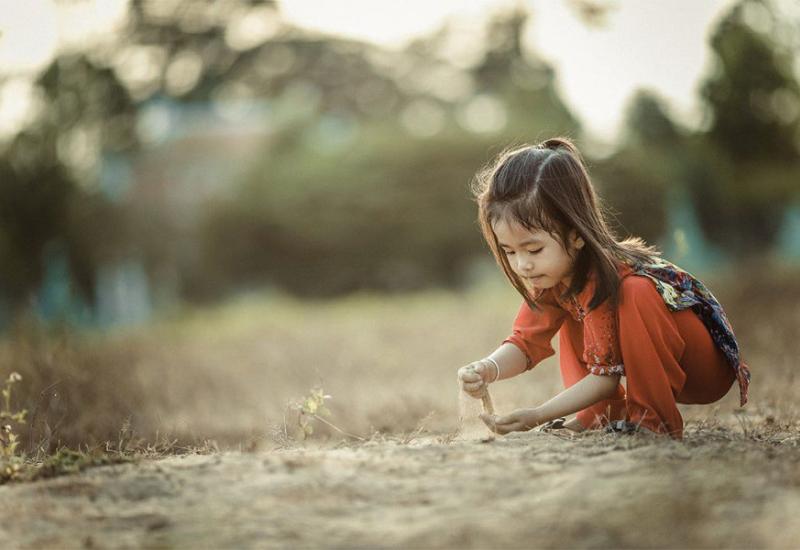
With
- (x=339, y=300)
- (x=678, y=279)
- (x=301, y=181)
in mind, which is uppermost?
(x=301, y=181)

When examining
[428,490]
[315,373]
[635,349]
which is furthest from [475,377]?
[315,373]

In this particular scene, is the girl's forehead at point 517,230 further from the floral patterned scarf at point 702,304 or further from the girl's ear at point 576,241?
the floral patterned scarf at point 702,304

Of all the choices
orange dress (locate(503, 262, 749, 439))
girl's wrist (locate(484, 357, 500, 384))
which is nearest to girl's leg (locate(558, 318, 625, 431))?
orange dress (locate(503, 262, 749, 439))

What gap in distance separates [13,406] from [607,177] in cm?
1399

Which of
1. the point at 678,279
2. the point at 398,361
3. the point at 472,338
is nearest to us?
the point at 678,279

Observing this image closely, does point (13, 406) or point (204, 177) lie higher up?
point (204, 177)

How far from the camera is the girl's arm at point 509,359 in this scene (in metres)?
3.61

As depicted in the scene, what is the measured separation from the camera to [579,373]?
3588 mm

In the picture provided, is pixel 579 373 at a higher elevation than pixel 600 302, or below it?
below

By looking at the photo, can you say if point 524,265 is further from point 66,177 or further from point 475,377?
point 66,177

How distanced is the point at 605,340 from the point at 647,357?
0.17 meters

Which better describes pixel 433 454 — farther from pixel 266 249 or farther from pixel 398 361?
pixel 266 249

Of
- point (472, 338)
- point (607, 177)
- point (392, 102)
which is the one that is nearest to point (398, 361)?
point (472, 338)

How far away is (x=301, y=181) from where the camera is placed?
19875 mm
